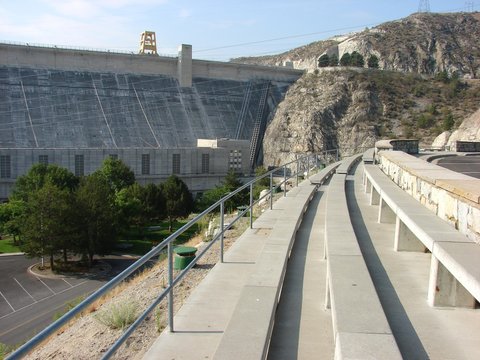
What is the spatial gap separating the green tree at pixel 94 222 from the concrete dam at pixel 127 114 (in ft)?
43.4

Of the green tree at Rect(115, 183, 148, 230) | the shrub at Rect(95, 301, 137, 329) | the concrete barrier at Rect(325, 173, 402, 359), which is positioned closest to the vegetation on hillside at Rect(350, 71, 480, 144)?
the green tree at Rect(115, 183, 148, 230)

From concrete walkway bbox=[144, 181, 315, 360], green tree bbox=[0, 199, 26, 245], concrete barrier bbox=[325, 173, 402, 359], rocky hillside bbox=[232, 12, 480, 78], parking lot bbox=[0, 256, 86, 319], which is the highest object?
rocky hillside bbox=[232, 12, 480, 78]

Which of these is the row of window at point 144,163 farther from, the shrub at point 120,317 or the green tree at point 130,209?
the shrub at point 120,317

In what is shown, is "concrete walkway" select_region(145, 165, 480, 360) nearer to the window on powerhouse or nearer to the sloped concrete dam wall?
the window on powerhouse

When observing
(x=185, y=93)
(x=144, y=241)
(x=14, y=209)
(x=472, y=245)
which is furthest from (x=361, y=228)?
(x=185, y=93)

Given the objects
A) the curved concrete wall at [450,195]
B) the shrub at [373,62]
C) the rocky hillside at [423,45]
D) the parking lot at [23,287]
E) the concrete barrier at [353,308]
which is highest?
the rocky hillside at [423,45]

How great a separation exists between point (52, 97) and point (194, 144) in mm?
14942

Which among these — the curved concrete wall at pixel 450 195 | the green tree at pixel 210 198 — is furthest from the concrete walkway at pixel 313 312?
the green tree at pixel 210 198

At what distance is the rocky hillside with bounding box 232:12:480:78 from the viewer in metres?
77.5

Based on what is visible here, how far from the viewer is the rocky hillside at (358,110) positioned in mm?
54531

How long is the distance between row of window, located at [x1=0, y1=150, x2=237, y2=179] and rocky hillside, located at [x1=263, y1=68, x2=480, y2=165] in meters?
8.21

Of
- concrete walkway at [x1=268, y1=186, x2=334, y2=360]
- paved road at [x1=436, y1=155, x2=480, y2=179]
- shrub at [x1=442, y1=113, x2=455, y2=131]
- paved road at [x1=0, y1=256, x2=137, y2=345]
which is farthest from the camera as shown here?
shrub at [x1=442, y1=113, x2=455, y2=131]

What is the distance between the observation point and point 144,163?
1762 inches

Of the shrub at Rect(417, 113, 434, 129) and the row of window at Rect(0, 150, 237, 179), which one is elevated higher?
the shrub at Rect(417, 113, 434, 129)
